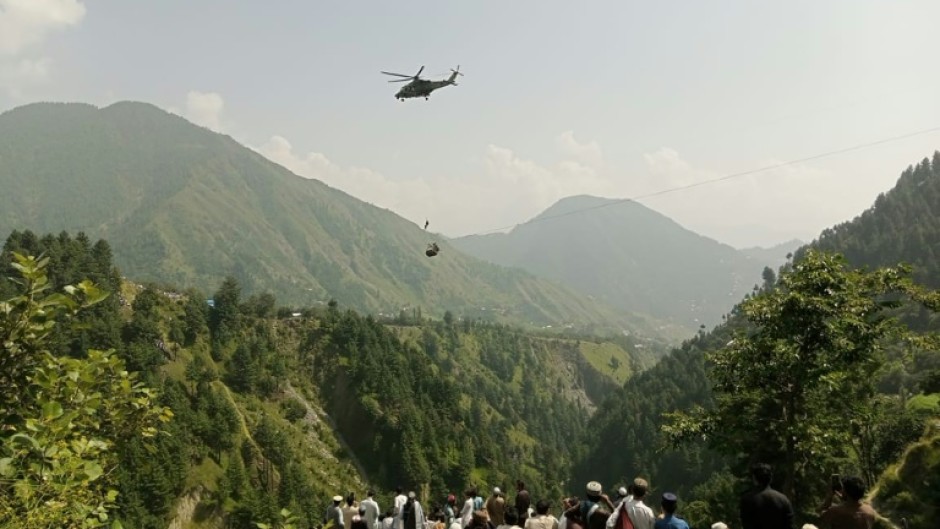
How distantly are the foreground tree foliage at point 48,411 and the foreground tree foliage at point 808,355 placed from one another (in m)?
17.7

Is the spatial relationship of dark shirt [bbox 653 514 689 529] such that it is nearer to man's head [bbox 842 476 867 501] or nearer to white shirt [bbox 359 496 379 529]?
man's head [bbox 842 476 867 501]

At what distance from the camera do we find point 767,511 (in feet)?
29.4

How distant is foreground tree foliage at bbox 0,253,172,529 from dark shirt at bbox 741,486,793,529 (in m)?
9.39

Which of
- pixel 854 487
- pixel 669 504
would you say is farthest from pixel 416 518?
pixel 854 487

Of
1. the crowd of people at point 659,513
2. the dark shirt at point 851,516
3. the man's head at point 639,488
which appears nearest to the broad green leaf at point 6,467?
the crowd of people at point 659,513

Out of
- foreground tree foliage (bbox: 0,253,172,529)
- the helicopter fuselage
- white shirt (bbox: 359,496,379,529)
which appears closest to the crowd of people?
foreground tree foliage (bbox: 0,253,172,529)

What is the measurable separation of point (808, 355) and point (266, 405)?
124 m

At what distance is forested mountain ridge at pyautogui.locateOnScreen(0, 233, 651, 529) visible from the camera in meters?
92.8

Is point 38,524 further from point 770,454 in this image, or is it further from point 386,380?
point 386,380

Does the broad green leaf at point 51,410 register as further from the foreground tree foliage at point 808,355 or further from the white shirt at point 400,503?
the foreground tree foliage at point 808,355

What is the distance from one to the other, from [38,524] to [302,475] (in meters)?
111

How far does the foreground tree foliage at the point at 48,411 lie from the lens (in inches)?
202

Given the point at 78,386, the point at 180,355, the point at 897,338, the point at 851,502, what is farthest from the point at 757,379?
the point at 180,355

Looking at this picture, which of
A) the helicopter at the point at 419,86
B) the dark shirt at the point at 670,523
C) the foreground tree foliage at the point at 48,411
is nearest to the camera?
the foreground tree foliage at the point at 48,411
